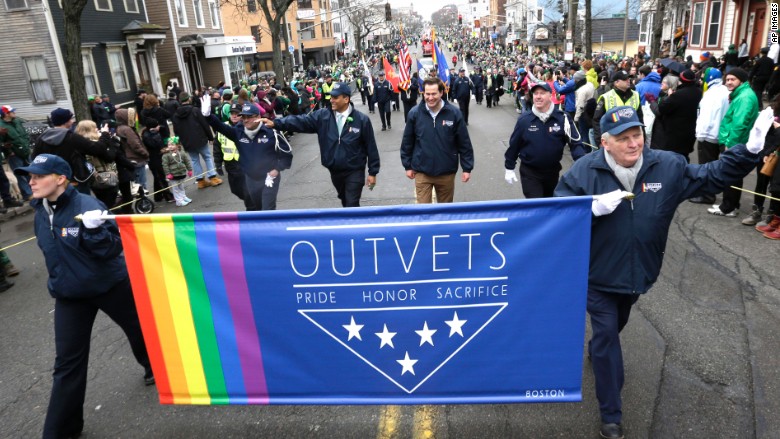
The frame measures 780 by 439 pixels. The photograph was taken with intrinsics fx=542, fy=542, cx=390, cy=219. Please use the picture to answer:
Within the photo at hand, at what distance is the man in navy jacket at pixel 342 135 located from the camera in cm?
675

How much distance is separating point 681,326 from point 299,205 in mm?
6575

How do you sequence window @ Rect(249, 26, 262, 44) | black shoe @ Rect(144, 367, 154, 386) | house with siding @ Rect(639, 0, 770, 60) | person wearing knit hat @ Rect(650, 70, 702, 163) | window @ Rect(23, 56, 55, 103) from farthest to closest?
window @ Rect(249, 26, 262, 44), house with siding @ Rect(639, 0, 770, 60), window @ Rect(23, 56, 55, 103), person wearing knit hat @ Rect(650, 70, 702, 163), black shoe @ Rect(144, 367, 154, 386)

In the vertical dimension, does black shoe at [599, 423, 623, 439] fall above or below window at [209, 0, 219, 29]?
below

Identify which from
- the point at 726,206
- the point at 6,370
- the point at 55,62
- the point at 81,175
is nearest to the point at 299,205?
the point at 81,175

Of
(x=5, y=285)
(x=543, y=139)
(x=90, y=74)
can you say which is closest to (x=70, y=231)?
(x=5, y=285)

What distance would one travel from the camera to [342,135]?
22.1ft

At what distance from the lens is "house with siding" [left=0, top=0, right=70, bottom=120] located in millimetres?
21766

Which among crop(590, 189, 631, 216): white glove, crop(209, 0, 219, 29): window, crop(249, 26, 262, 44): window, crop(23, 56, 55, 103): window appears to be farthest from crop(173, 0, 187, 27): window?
crop(590, 189, 631, 216): white glove

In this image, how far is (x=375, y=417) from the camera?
12.7 feet

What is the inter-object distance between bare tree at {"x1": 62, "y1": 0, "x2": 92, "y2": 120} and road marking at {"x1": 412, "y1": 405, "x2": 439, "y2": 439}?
12337 mm

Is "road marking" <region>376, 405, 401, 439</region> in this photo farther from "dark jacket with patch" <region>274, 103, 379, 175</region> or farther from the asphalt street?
"dark jacket with patch" <region>274, 103, 379, 175</region>

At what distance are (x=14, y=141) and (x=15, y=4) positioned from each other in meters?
15.4

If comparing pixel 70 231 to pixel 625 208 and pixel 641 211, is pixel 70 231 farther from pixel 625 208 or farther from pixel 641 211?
pixel 641 211

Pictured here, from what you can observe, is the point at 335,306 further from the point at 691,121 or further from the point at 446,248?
the point at 691,121
